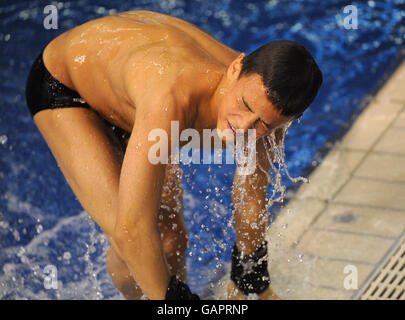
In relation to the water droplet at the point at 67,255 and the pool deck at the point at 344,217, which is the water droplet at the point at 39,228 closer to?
the water droplet at the point at 67,255

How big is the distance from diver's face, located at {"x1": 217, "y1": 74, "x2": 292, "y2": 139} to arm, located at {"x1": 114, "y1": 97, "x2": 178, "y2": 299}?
0.55 ft

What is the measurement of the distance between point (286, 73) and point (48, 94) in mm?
1002

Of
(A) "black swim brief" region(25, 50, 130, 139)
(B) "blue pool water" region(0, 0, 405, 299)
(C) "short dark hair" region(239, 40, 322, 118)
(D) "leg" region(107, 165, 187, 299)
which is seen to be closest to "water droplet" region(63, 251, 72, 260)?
(B) "blue pool water" region(0, 0, 405, 299)

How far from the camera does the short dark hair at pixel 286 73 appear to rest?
6.42ft

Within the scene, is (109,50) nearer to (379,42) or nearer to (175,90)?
(175,90)

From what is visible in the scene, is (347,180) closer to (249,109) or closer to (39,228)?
(39,228)

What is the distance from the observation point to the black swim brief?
251 cm

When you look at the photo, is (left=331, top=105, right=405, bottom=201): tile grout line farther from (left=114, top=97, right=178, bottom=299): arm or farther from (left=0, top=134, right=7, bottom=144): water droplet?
(left=0, top=134, right=7, bottom=144): water droplet

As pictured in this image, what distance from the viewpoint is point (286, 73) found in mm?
1956

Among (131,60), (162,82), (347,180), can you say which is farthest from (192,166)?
(162,82)

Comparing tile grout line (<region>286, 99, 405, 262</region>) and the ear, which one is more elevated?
the ear

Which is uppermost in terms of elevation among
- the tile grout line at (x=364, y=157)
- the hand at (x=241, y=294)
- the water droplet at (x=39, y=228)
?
the hand at (x=241, y=294)

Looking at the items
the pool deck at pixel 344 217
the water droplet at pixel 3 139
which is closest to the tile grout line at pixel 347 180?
the pool deck at pixel 344 217
